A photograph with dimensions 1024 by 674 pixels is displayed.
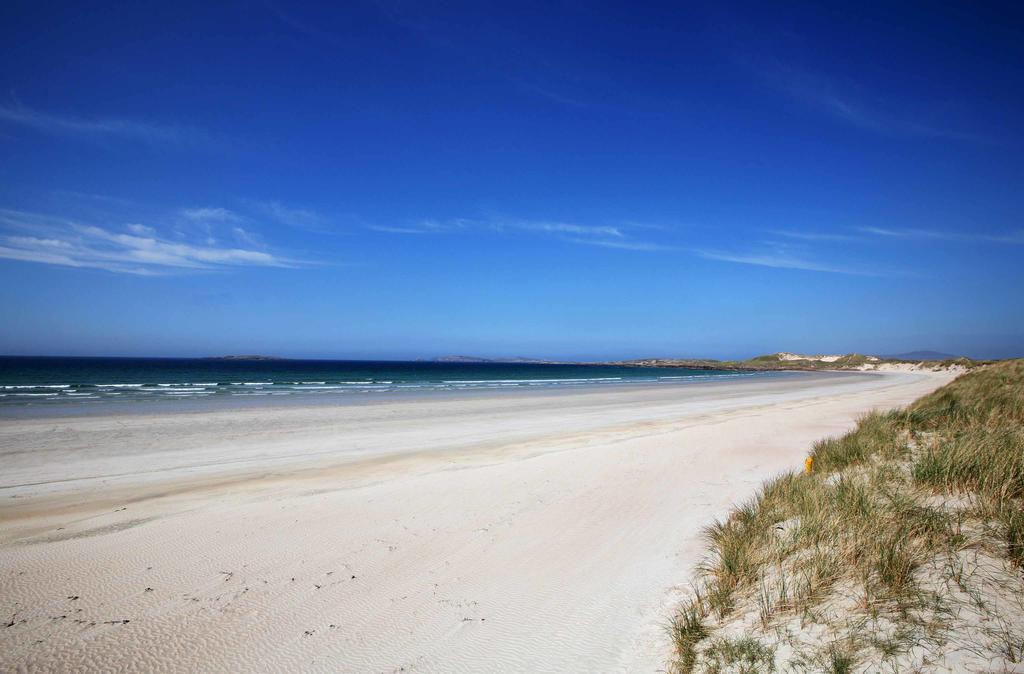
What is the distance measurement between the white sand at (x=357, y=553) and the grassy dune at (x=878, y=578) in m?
0.60

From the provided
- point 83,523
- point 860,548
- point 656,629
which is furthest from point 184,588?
point 860,548

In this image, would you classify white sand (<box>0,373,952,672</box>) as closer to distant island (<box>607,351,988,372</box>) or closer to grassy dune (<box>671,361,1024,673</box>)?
grassy dune (<box>671,361,1024,673</box>)

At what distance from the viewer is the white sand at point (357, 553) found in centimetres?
364

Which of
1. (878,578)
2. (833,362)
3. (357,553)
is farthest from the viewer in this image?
(833,362)

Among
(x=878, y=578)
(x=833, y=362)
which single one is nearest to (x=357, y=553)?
(x=878, y=578)

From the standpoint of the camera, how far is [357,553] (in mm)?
5301

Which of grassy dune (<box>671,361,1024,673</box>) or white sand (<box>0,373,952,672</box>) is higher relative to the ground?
grassy dune (<box>671,361,1024,673</box>)

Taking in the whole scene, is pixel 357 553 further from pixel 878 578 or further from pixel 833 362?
pixel 833 362

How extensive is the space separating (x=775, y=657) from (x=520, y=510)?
4196 millimetres

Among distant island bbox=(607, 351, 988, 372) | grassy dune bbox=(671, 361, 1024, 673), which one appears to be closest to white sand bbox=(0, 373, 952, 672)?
grassy dune bbox=(671, 361, 1024, 673)

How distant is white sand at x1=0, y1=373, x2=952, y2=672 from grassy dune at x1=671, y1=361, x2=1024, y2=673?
60 centimetres

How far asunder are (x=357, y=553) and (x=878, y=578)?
475cm

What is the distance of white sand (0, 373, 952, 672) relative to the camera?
3643 mm

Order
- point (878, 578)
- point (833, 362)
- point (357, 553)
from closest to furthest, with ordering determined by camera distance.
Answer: point (878, 578) → point (357, 553) → point (833, 362)
